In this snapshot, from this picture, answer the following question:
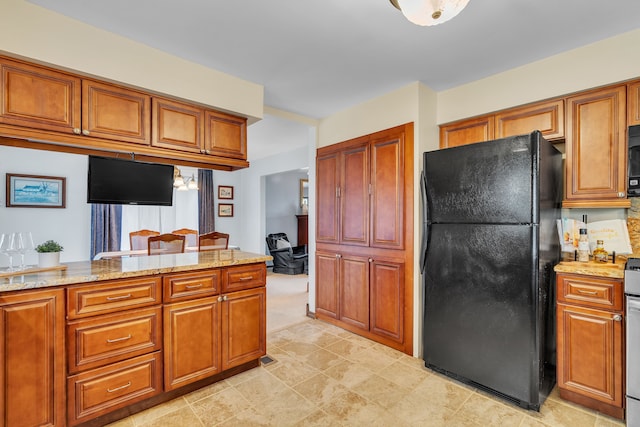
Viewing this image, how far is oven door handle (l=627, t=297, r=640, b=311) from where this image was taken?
5.75ft

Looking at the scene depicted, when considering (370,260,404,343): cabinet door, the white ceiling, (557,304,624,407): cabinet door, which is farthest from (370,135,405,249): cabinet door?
(557,304,624,407): cabinet door

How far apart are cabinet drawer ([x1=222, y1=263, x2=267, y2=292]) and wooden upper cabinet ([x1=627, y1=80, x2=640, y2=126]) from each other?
278cm

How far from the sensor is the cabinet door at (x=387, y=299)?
287cm

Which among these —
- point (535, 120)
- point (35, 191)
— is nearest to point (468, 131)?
point (535, 120)

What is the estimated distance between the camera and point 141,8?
6.01ft

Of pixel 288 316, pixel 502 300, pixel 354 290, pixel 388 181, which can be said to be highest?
pixel 388 181

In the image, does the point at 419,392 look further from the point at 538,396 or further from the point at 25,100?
the point at 25,100

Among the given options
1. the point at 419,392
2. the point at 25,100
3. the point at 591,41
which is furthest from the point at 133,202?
the point at 591,41

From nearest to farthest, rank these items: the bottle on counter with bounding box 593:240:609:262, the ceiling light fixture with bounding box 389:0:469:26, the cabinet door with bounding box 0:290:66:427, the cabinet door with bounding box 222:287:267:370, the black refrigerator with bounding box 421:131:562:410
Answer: the ceiling light fixture with bounding box 389:0:469:26 < the cabinet door with bounding box 0:290:66:427 < the black refrigerator with bounding box 421:131:562:410 < the bottle on counter with bounding box 593:240:609:262 < the cabinet door with bounding box 222:287:267:370

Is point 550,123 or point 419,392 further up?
point 550,123

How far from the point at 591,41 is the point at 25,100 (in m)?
3.66

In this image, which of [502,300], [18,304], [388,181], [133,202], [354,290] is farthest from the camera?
[354,290]

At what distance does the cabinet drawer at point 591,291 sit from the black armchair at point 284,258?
5.03 m

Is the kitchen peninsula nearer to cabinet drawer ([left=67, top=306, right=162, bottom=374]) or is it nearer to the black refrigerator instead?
cabinet drawer ([left=67, top=306, right=162, bottom=374])
